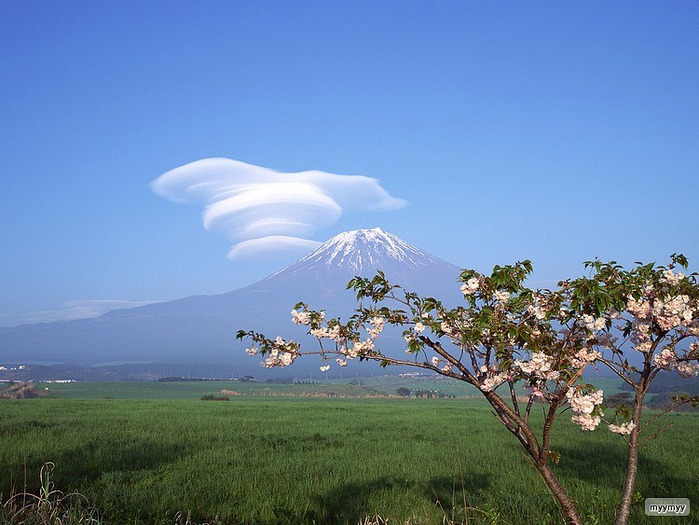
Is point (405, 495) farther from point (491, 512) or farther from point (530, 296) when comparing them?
point (530, 296)

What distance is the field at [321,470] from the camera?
949 centimetres

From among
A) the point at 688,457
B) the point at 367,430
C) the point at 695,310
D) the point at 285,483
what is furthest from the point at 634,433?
the point at 367,430

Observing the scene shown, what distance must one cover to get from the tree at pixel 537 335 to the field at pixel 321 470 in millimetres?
2060

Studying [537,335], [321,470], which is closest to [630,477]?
[537,335]

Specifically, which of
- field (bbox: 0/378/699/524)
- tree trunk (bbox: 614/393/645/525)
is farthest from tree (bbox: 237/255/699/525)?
field (bbox: 0/378/699/524)

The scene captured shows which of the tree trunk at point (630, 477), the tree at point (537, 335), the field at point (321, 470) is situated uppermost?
the tree at point (537, 335)

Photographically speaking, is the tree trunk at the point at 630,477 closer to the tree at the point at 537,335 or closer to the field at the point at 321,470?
the tree at the point at 537,335

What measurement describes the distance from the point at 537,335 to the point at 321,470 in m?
8.78

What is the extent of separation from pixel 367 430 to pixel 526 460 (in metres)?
8.89

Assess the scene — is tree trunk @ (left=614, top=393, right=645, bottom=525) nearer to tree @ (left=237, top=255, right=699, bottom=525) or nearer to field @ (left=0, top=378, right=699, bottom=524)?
tree @ (left=237, top=255, right=699, bottom=525)

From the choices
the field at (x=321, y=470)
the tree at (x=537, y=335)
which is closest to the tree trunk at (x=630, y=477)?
the tree at (x=537, y=335)

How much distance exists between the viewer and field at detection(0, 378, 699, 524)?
9.49 metres

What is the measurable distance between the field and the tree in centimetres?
206

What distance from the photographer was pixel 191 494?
34.0 ft
